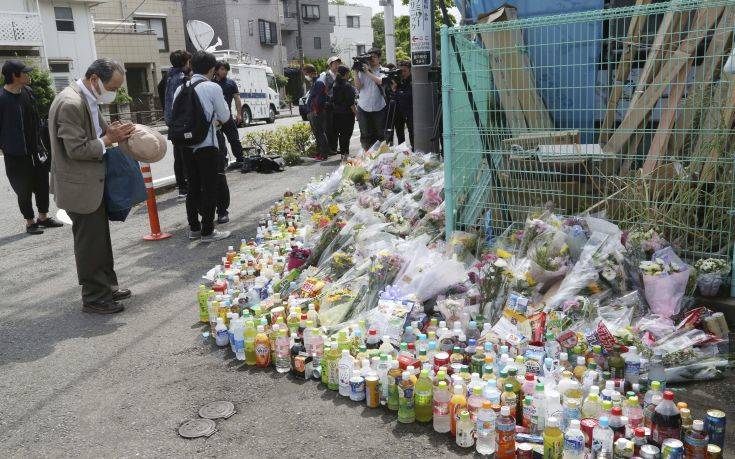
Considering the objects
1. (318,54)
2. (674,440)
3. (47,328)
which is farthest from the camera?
(318,54)

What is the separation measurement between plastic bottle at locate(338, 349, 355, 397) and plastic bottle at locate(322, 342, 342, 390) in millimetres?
58

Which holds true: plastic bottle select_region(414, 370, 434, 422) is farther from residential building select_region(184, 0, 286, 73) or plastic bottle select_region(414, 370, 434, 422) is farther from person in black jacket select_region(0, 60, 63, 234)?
residential building select_region(184, 0, 286, 73)

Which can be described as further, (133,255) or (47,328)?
(133,255)

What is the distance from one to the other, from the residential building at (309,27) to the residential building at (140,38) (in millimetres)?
15721

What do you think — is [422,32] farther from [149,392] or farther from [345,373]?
[149,392]

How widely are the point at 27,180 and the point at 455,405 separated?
658 cm

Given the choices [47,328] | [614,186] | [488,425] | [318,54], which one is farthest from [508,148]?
[318,54]

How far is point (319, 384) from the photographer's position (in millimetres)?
3736

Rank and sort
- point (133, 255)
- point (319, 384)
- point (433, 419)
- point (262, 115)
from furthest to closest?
point (262, 115)
point (133, 255)
point (319, 384)
point (433, 419)

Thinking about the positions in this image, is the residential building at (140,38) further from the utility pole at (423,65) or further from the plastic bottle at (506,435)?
the plastic bottle at (506,435)

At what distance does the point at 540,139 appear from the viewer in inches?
183

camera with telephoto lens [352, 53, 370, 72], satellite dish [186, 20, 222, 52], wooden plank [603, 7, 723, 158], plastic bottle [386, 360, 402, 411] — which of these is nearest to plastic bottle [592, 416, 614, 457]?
plastic bottle [386, 360, 402, 411]

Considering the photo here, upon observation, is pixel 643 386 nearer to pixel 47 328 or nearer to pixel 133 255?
pixel 47 328

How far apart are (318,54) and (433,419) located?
2054 inches
